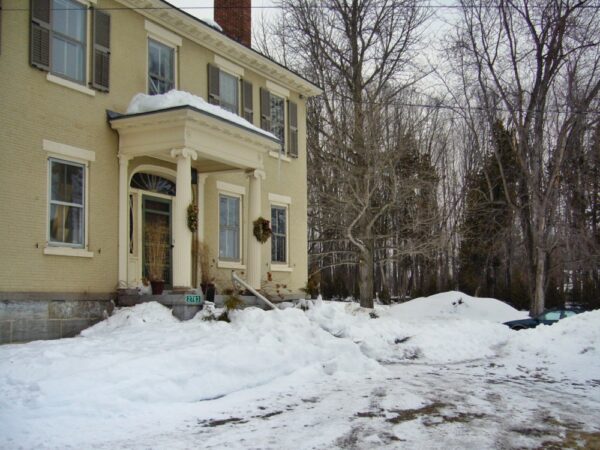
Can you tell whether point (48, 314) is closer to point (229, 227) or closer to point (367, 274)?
point (229, 227)

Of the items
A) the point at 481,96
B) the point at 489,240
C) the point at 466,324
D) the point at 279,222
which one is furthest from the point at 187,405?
the point at 489,240

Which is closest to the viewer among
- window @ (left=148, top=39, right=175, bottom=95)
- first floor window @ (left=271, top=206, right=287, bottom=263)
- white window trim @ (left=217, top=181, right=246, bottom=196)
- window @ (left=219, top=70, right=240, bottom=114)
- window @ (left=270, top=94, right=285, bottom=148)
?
window @ (left=148, top=39, right=175, bottom=95)

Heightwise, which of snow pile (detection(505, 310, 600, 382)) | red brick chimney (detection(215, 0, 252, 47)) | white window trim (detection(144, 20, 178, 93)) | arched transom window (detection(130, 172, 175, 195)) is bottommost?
snow pile (detection(505, 310, 600, 382))

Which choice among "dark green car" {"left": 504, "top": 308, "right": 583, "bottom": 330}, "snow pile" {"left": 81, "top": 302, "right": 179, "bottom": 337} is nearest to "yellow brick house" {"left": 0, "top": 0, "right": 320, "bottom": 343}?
"snow pile" {"left": 81, "top": 302, "right": 179, "bottom": 337}

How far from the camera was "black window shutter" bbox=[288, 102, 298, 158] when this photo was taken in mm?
20672

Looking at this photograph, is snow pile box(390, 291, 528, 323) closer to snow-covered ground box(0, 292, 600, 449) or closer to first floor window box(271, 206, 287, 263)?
first floor window box(271, 206, 287, 263)

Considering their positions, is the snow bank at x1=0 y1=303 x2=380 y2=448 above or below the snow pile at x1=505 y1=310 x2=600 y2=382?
above

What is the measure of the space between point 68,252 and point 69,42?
4.46 metres

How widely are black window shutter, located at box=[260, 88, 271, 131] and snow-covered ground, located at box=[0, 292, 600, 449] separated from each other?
795 cm

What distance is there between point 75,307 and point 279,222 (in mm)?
8543

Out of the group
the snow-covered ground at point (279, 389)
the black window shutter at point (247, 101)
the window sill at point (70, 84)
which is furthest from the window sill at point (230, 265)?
the window sill at point (70, 84)

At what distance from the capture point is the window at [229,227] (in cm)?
1734

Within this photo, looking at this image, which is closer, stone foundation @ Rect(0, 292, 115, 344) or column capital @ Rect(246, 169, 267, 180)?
stone foundation @ Rect(0, 292, 115, 344)

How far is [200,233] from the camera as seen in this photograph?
16344 millimetres
